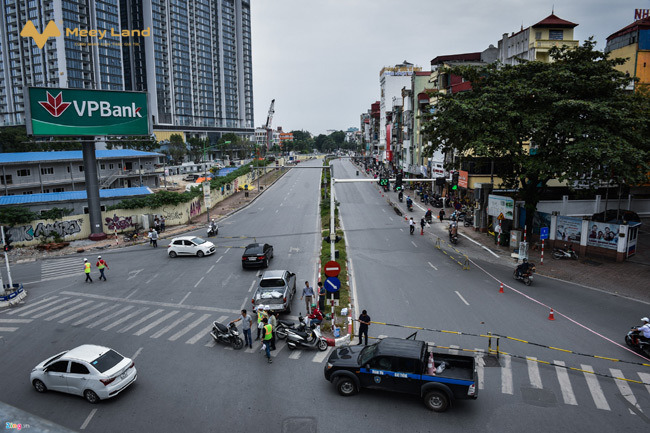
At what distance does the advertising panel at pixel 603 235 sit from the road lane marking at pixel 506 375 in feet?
56.2

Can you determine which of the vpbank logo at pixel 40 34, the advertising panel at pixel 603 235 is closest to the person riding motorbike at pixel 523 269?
the advertising panel at pixel 603 235

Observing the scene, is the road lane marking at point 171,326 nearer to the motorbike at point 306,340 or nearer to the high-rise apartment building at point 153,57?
the motorbike at point 306,340

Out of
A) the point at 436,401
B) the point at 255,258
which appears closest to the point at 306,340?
the point at 436,401

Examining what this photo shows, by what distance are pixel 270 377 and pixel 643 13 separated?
5531cm

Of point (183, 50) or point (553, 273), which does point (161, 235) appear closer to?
point (553, 273)

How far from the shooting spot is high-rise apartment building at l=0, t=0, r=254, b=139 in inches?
4227

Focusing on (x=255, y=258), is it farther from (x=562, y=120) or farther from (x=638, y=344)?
(x=562, y=120)

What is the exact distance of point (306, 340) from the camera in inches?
604

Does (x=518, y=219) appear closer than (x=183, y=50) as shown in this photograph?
Yes

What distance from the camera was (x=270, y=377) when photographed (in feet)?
44.2

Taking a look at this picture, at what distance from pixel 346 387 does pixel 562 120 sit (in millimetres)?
22236

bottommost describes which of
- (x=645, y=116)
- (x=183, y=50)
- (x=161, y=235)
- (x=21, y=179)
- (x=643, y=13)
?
(x=161, y=235)

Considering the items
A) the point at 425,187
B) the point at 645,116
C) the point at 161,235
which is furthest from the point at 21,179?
the point at 645,116

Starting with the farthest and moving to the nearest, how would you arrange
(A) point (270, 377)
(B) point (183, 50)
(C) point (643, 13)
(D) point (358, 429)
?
1. (B) point (183, 50)
2. (C) point (643, 13)
3. (A) point (270, 377)
4. (D) point (358, 429)
